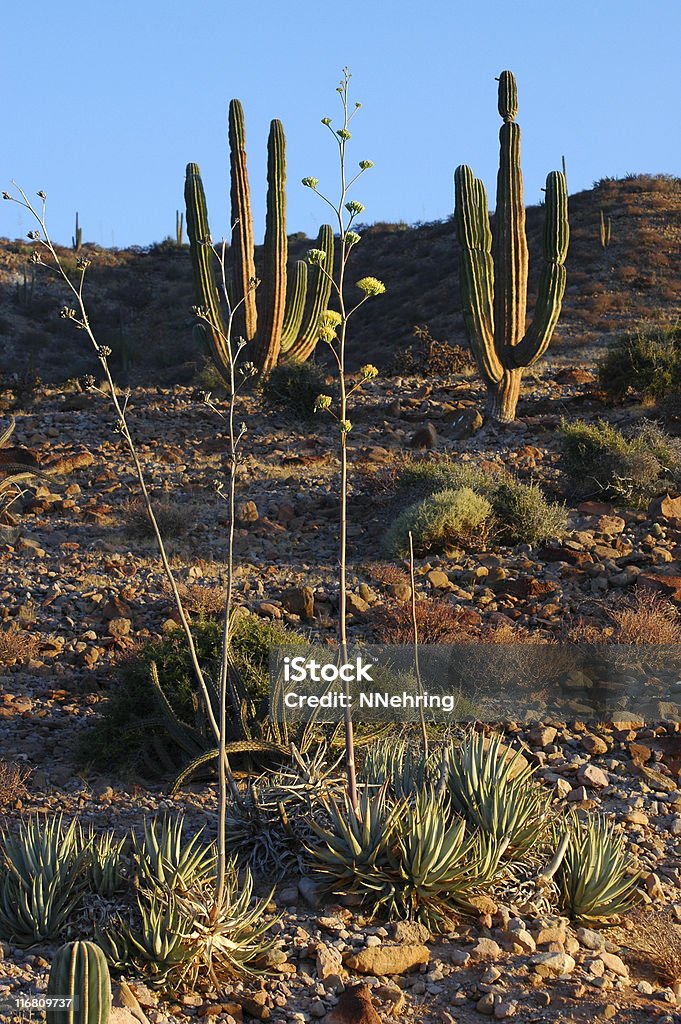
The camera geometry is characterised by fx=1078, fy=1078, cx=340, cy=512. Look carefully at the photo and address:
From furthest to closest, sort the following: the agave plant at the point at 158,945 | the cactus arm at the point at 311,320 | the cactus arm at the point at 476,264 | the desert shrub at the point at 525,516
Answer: the cactus arm at the point at 311,320 → the cactus arm at the point at 476,264 → the desert shrub at the point at 525,516 → the agave plant at the point at 158,945

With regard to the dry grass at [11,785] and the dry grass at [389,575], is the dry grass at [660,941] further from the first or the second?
the dry grass at [389,575]

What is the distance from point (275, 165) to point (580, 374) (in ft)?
20.9

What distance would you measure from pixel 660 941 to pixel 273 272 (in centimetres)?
1423

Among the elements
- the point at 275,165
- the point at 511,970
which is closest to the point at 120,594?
the point at 511,970

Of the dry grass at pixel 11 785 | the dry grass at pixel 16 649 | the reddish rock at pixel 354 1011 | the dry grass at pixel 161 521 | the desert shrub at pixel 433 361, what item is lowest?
the reddish rock at pixel 354 1011

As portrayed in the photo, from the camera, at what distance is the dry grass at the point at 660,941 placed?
498cm

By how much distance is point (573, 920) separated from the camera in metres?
5.46

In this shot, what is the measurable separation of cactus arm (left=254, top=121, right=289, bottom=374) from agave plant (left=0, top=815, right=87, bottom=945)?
13.3m

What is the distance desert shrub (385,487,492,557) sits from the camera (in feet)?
38.5

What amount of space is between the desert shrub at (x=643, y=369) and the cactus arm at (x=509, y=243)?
1.64 meters

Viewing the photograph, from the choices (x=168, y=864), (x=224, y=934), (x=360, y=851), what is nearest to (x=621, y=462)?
(x=360, y=851)

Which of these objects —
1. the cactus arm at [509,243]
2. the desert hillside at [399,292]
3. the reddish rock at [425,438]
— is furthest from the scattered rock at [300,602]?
the desert hillside at [399,292]

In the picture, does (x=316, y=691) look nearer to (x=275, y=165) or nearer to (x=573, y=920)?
(x=573, y=920)

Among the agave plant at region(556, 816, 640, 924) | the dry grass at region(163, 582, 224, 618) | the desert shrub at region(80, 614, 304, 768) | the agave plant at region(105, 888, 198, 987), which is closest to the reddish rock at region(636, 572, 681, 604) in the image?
the desert shrub at region(80, 614, 304, 768)
